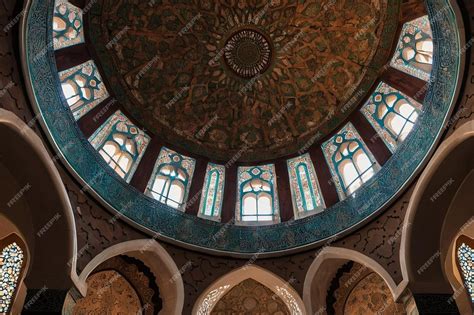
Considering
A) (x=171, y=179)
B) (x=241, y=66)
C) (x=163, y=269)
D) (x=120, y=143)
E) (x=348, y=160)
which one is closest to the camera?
(x=163, y=269)

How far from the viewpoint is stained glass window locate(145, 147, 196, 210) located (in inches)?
366

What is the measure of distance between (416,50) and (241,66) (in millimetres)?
3800

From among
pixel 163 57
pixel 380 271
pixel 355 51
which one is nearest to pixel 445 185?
pixel 380 271

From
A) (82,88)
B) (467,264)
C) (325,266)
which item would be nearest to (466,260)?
(467,264)

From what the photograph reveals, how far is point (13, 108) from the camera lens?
6508 mm

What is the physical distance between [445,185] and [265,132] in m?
4.49

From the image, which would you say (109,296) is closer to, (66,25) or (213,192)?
(213,192)

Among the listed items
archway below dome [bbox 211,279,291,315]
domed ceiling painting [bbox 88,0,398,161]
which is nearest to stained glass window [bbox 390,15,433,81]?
domed ceiling painting [bbox 88,0,398,161]

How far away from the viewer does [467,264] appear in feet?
24.8

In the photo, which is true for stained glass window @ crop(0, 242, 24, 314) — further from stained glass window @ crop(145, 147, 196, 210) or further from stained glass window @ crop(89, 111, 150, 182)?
stained glass window @ crop(145, 147, 196, 210)

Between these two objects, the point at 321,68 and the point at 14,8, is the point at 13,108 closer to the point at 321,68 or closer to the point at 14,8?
the point at 14,8

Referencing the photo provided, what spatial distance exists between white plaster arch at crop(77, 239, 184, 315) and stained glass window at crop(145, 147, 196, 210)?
1264 mm

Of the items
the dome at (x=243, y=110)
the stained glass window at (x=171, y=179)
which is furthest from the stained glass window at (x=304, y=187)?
the stained glass window at (x=171, y=179)

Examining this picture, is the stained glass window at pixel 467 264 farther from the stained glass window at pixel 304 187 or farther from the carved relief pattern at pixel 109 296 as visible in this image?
the carved relief pattern at pixel 109 296
